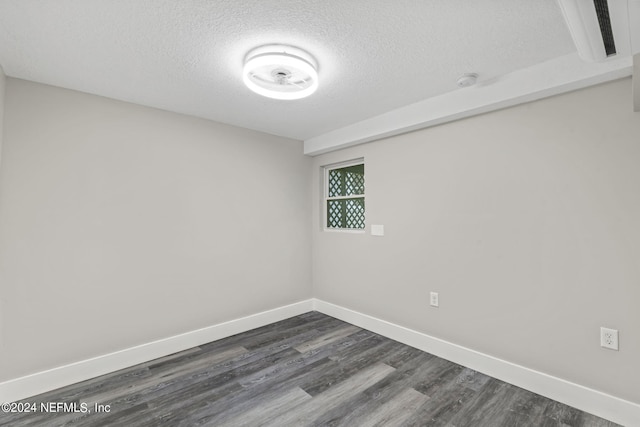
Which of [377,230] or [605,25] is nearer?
[605,25]

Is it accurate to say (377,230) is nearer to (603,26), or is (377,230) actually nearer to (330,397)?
(330,397)

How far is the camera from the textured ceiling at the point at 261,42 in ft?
4.77

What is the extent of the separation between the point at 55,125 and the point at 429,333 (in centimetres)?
360

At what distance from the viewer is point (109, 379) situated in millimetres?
2266

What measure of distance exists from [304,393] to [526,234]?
6.61 feet

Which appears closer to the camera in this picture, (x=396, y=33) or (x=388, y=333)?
(x=396, y=33)

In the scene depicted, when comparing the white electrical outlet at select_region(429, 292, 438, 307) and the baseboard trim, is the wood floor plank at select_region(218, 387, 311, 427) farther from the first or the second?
the white electrical outlet at select_region(429, 292, 438, 307)

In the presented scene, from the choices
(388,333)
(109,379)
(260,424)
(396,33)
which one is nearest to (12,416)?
(109,379)

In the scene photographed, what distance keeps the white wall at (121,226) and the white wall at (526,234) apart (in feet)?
5.10

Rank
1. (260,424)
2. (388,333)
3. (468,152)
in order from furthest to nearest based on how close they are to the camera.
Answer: (388,333) < (468,152) < (260,424)

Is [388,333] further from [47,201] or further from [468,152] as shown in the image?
[47,201]

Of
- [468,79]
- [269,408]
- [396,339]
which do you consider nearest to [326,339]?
[396,339]

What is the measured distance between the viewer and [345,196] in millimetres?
3736

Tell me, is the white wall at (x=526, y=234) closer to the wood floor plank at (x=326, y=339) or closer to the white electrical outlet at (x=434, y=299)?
the white electrical outlet at (x=434, y=299)
